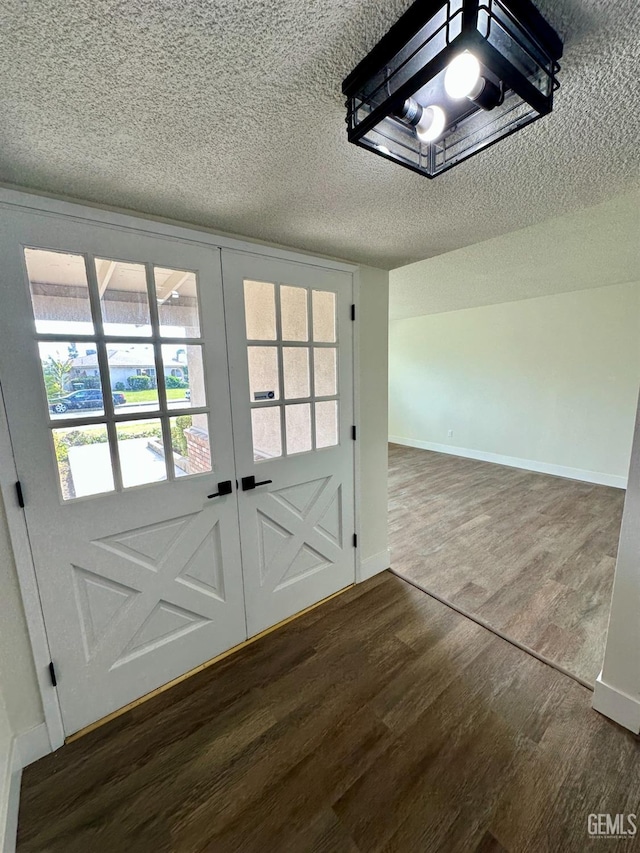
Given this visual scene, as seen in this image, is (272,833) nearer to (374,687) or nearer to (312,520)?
(374,687)

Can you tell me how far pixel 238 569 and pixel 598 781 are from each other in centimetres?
172

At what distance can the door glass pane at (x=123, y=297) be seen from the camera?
140cm

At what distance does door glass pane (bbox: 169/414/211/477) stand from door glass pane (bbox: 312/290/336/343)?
2.83 ft

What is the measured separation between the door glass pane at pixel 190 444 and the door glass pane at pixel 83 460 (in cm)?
28

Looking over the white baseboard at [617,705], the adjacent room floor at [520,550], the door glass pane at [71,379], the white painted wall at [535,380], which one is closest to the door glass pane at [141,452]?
the door glass pane at [71,379]

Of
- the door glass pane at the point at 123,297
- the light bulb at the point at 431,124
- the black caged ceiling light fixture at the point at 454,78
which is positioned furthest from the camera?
the door glass pane at the point at 123,297

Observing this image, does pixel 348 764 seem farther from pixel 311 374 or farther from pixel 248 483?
pixel 311 374

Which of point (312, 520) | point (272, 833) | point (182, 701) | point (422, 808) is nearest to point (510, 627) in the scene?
point (422, 808)

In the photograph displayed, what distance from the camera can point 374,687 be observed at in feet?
5.50

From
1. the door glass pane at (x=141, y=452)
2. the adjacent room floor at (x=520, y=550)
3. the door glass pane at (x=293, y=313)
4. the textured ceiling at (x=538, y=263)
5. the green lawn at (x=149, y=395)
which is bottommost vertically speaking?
the adjacent room floor at (x=520, y=550)

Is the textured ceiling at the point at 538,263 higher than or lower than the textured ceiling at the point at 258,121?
higher

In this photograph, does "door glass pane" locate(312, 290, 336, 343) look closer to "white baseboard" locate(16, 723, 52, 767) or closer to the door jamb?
the door jamb

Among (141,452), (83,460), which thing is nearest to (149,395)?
(141,452)

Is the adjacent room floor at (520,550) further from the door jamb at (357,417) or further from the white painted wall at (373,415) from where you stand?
the door jamb at (357,417)
